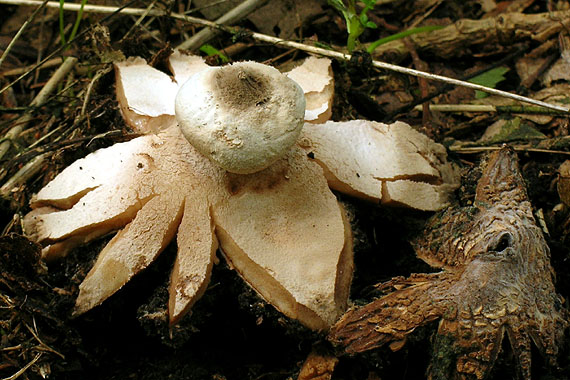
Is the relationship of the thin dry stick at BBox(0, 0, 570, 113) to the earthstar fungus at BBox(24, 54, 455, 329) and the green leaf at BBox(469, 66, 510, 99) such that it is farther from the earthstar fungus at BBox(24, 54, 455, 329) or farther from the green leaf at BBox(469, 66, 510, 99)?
the earthstar fungus at BBox(24, 54, 455, 329)

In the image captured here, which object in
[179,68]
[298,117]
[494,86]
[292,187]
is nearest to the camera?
[298,117]

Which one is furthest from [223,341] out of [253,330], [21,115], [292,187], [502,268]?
[21,115]

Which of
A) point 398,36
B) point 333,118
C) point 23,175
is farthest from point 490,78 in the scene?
point 23,175

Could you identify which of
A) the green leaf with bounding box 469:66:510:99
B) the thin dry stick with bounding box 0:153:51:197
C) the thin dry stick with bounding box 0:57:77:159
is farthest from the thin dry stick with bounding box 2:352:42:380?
the green leaf with bounding box 469:66:510:99

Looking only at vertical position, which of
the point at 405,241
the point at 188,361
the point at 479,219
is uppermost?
the point at 479,219

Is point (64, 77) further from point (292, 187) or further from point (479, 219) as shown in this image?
point (479, 219)

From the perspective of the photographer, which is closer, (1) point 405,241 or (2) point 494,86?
(1) point 405,241
